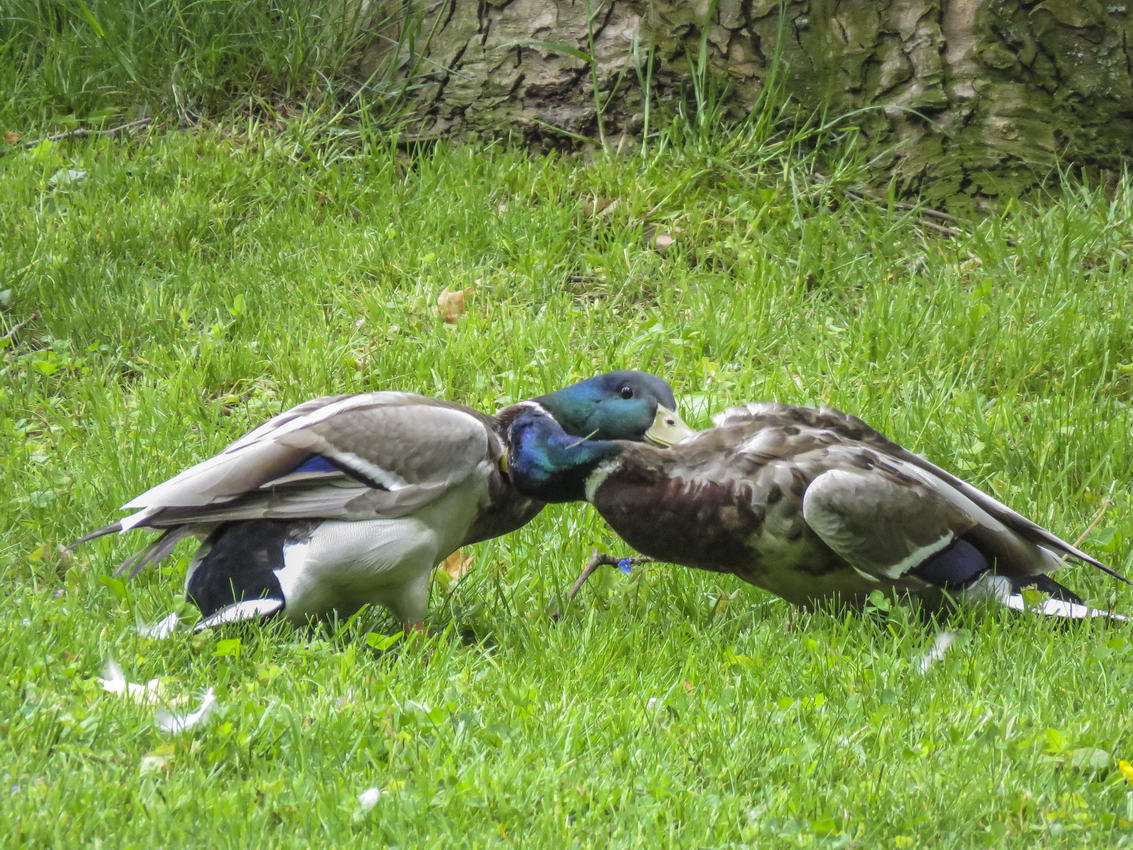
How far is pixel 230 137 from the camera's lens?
22.1ft

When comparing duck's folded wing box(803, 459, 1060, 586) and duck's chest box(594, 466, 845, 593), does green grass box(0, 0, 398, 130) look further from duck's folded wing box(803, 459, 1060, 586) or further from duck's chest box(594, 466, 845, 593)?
duck's folded wing box(803, 459, 1060, 586)

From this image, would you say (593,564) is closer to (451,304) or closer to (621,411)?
(621,411)

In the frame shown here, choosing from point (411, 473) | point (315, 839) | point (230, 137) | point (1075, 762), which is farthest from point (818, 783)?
point (230, 137)

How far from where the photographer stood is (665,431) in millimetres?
3824

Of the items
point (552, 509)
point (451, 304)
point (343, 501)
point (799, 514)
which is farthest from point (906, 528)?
point (451, 304)

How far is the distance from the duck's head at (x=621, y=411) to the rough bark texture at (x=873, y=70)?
10.2 ft

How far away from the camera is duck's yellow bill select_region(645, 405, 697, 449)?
150 inches

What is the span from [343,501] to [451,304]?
7.72 feet

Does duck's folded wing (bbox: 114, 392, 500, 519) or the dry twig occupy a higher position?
duck's folded wing (bbox: 114, 392, 500, 519)

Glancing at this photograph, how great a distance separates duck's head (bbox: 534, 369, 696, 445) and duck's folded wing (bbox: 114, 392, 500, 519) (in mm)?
252

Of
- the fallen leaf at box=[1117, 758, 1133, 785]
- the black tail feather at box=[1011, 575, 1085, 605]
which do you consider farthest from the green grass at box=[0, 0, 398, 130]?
the fallen leaf at box=[1117, 758, 1133, 785]

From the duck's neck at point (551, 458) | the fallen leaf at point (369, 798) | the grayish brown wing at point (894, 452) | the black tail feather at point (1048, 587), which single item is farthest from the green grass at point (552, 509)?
the duck's neck at point (551, 458)

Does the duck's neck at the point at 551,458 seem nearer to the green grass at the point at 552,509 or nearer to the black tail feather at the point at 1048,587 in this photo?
the green grass at the point at 552,509

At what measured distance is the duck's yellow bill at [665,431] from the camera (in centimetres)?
382
